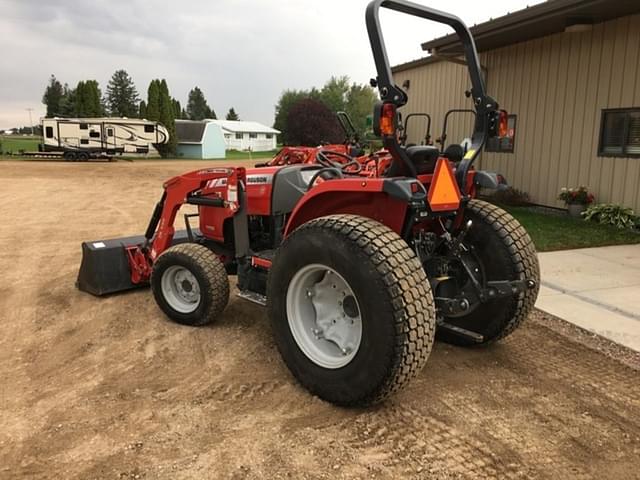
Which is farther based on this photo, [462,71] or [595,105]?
[462,71]

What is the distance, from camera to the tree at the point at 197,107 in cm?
11491

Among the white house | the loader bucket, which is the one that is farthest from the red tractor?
the white house

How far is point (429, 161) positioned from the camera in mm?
3193

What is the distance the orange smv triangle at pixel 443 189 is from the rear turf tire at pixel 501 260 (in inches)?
21.0

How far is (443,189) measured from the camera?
9.99 ft

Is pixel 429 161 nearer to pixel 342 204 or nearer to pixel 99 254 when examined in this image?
pixel 342 204

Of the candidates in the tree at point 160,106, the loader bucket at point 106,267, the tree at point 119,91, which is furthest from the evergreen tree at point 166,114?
the tree at point 119,91

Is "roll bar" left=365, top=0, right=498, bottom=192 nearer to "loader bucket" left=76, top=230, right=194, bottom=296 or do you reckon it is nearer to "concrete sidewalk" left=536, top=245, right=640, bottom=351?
"concrete sidewalk" left=536, top=245, right=640, bottom=351

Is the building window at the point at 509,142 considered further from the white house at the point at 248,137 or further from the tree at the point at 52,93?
the tree at the point at 52,93

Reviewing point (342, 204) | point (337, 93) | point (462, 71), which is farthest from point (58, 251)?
point (337, 93)

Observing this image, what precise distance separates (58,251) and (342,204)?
5.24m

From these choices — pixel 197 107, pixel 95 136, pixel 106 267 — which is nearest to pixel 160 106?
pixel 95 136

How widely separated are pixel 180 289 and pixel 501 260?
2497 millimetres

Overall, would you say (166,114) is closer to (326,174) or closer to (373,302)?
(326,174)
